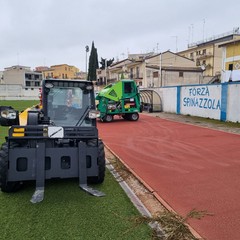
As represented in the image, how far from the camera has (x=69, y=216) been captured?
368 centimetres

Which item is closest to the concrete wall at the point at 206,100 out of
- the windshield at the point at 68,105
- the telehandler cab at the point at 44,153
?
the windshield at the point at 68,105

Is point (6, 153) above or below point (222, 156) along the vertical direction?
above

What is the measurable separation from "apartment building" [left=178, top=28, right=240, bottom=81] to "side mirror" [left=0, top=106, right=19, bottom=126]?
1906 inches

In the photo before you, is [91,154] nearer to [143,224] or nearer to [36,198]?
[36,198]

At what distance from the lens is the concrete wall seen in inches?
565

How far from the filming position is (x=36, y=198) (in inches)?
156

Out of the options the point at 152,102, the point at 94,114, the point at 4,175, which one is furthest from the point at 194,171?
the point at 152,102

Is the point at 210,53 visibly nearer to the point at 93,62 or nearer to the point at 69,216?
the point at 93,62

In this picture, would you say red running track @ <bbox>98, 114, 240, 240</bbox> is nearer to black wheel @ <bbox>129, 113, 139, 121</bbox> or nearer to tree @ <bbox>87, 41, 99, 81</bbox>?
black wheel @ <bbox>129, 113, 139, 121</bbox>

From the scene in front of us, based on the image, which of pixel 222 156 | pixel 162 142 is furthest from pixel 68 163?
pixel 162 142

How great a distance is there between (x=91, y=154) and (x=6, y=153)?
1.40 meters

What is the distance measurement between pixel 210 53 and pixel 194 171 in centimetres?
5178

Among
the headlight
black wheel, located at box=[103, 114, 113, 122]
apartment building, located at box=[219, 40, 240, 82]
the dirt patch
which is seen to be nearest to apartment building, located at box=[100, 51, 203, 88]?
apartment building, located at box=[219, 40, 240, 82]

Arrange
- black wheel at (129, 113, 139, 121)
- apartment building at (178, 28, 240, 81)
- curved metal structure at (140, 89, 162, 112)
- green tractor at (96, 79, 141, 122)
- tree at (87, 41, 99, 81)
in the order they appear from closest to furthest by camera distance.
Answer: green tractor at (96, 79, 141, 122)
black wheel at (129, 113, 139, 121)
curved metal structure at (140, 89, 162, 112)
apartment building at (178, 28, 240, 81)
tree at (87, 41, 99, 81)
